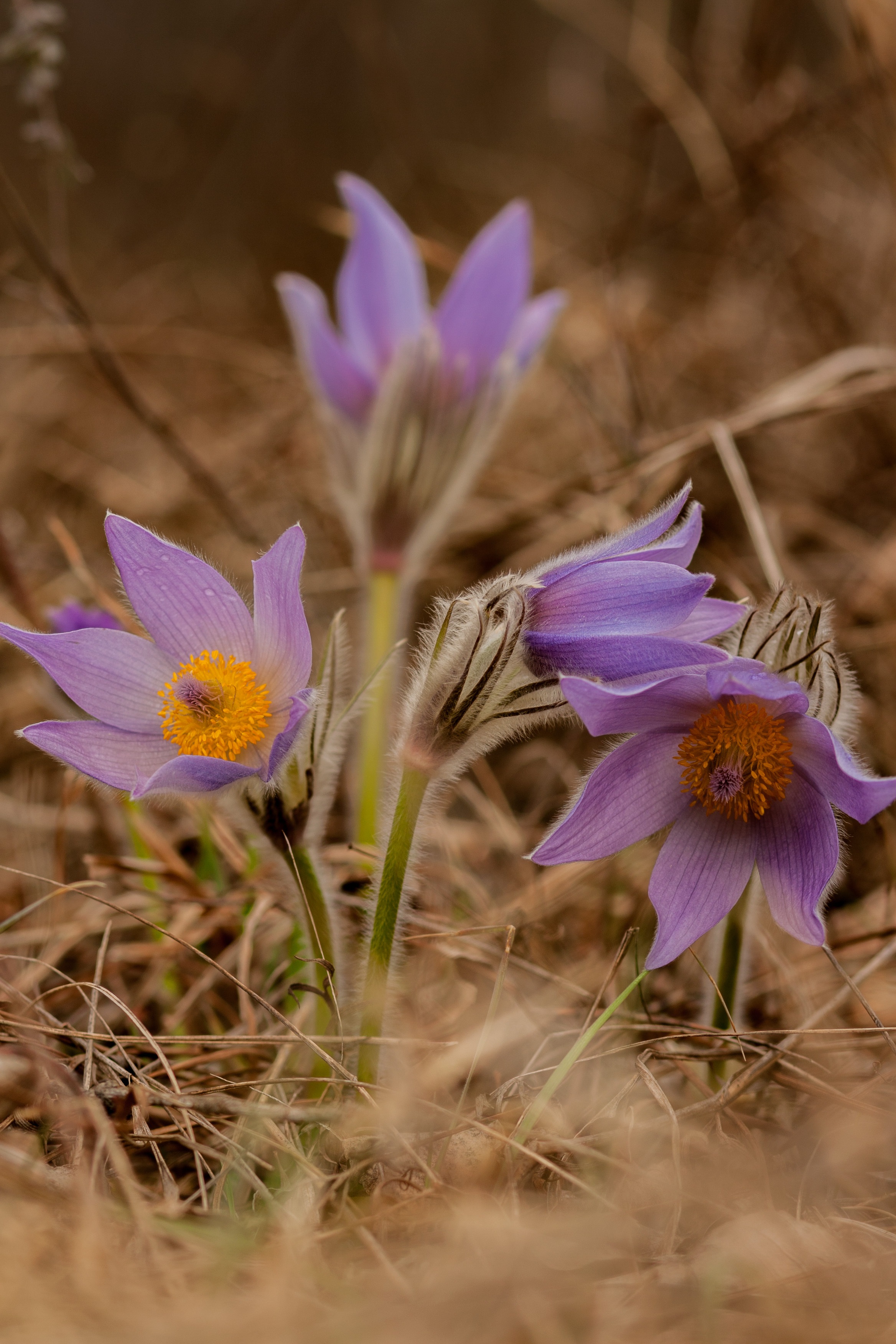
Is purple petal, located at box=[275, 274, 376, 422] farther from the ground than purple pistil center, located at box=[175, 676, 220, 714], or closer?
farther from the ground

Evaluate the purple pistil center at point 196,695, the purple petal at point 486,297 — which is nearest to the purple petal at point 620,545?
the purple pistil center at point 196,695

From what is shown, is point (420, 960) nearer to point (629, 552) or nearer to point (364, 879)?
point (364, 879)

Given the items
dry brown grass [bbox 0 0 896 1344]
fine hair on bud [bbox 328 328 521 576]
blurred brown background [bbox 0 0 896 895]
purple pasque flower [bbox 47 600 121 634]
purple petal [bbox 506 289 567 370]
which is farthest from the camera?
blurred brown background [bbox 0 0 896 895]

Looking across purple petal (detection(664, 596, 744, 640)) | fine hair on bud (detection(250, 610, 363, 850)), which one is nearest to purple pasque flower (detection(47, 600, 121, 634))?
fine hair on bud (detection(250, 610, 363, 850))

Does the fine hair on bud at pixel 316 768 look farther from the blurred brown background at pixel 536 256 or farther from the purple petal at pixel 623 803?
the blurred brown background at pixel 536 256

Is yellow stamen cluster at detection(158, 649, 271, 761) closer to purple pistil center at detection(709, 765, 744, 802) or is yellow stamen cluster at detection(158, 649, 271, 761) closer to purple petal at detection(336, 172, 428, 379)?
purple pistil center at detection(709, 765, 744, 802)

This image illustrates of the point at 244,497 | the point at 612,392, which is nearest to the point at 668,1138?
the point at 244,497
